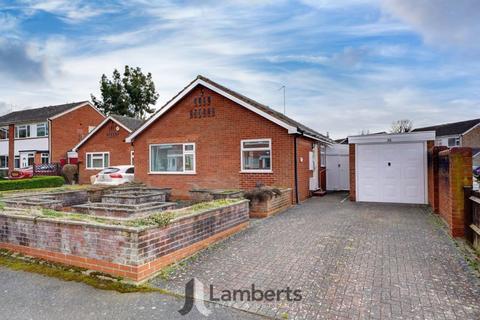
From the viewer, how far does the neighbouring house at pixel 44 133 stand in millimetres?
29609

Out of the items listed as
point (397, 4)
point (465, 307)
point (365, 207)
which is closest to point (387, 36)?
point (397, 4)

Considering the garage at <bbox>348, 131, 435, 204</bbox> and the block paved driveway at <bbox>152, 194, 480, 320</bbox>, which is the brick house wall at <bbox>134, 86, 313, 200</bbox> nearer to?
the garage at <bbox>348, 131, 435, 204</bbox>

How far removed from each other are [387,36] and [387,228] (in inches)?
289

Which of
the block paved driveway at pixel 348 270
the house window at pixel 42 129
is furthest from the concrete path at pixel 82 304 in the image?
the house window at pixel 42 129

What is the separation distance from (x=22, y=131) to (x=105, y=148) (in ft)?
48.5

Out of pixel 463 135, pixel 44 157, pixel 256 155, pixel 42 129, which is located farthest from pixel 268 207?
pixel 463 135

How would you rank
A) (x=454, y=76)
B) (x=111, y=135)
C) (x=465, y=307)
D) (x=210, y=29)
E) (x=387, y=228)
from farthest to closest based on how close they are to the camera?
(x=111, y=135)
(x=454, y=76)
(x=210, y=29)
(x=387, y=228)
(x=465, y=307)

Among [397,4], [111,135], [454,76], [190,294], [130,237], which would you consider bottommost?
[190,294]

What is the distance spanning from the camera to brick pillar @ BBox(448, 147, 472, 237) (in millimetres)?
6613

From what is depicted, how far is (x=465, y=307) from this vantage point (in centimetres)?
356

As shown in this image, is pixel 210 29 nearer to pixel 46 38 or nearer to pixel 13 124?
pixel 46 38

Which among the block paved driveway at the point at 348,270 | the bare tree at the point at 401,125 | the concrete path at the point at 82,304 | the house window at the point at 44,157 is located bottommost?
the concrete path at the point at 82,304

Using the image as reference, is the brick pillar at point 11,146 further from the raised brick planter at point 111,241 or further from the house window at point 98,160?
the raised brick planter at point 111,241

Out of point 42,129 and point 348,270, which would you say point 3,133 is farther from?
point 348,270
